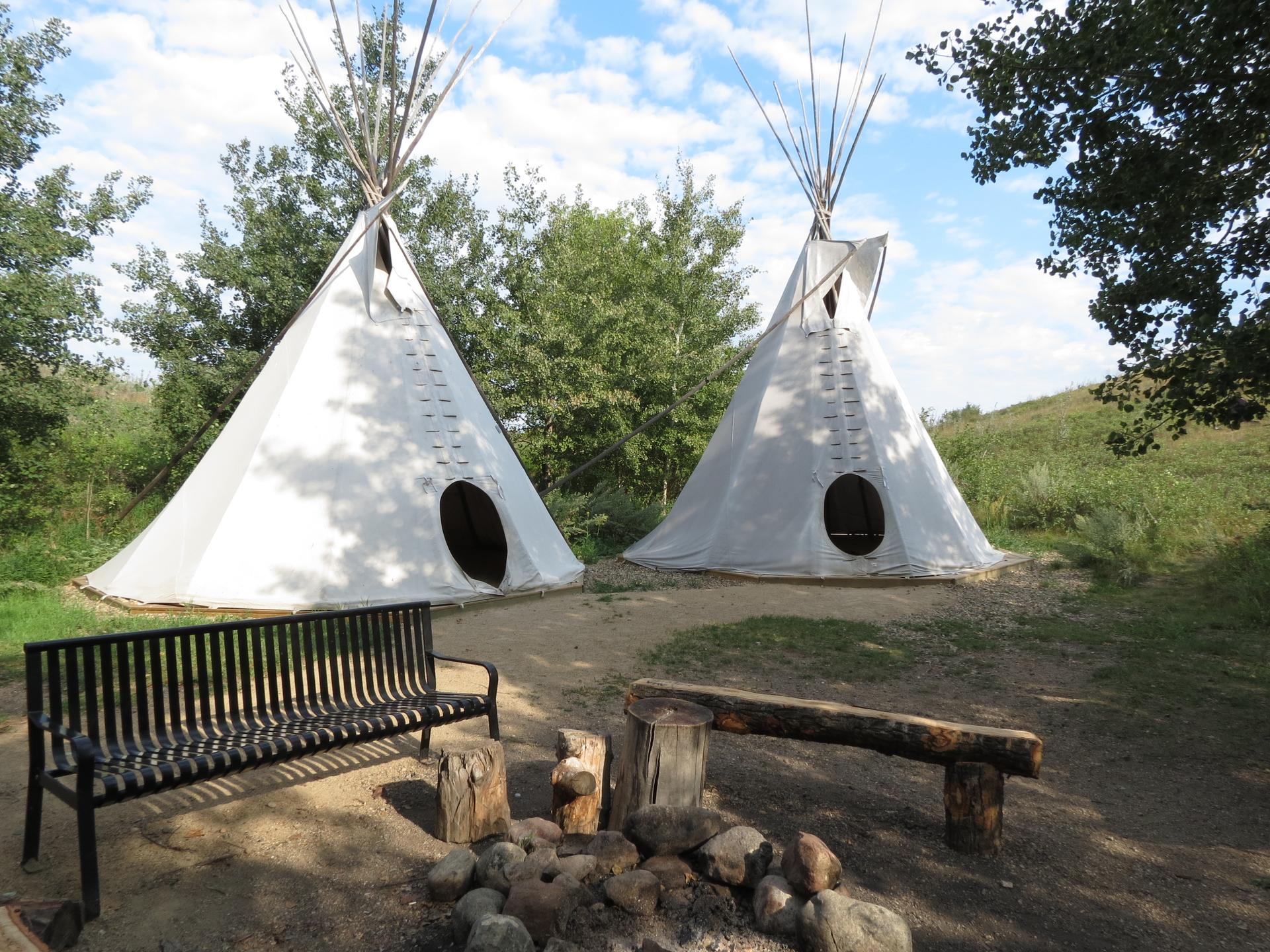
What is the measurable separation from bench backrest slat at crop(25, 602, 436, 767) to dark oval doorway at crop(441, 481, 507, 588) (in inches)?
268

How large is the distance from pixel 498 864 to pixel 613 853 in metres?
0.39

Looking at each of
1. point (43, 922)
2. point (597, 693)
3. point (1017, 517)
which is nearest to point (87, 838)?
point (43, 922)

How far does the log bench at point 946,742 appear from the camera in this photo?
121 inches

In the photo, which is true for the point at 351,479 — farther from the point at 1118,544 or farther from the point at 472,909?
the point at 1118,544

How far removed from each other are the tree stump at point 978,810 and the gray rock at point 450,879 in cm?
181

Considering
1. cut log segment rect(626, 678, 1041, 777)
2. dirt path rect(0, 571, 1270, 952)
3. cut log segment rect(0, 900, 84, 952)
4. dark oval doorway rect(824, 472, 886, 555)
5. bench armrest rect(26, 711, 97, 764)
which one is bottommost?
dirt path rect(0, 571, 1270, 952)

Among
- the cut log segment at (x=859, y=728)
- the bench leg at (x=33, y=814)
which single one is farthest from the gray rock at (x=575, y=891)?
the bench leg at (x=33, y=814)

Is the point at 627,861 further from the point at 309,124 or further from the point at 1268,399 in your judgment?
the point at 309,124

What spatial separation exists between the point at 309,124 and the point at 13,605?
11086 millimetres

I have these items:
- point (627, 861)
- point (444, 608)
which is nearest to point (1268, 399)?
point (627, 861)

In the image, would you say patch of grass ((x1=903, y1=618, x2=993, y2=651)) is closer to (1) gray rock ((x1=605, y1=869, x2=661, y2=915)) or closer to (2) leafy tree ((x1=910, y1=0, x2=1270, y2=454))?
(2) leafy tree ((x1=910, y1=0, x2=1270, y2=454))

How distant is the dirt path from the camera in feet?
8.33

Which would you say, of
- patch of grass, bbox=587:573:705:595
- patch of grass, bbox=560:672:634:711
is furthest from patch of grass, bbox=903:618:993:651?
patch of grass, bbox=560:672:634:711

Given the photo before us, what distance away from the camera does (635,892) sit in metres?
2.56
